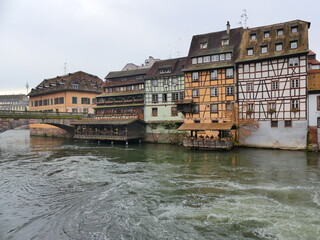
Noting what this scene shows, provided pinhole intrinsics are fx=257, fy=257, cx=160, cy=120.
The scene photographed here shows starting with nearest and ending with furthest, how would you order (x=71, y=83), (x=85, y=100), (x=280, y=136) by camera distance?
(x=280, y=136)
(x=71, y=83)
(x=85, y=100)

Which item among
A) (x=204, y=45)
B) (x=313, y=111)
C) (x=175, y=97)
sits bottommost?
(x=313, y=111)

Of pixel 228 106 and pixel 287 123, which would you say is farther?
pixel 228 106

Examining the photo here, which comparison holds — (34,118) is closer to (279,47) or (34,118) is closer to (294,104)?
(279,47)

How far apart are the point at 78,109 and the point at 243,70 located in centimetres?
4216

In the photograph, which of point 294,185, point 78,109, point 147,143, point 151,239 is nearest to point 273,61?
point 294,185

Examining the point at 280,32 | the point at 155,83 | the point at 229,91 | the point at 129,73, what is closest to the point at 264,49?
the point at 280,32

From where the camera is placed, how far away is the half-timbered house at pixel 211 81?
35.6m

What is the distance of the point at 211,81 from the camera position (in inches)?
1458

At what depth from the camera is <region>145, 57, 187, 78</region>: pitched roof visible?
42875 mm

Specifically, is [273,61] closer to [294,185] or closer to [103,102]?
[294,185]

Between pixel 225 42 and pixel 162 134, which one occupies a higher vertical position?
pixel 225 42

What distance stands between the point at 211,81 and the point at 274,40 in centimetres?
955

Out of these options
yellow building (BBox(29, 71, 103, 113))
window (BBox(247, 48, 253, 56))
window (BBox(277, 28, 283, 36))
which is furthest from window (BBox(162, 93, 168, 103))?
yellow building (BBox(29, 71, 103, 113))

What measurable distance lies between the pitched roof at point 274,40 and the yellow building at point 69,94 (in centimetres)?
4164
